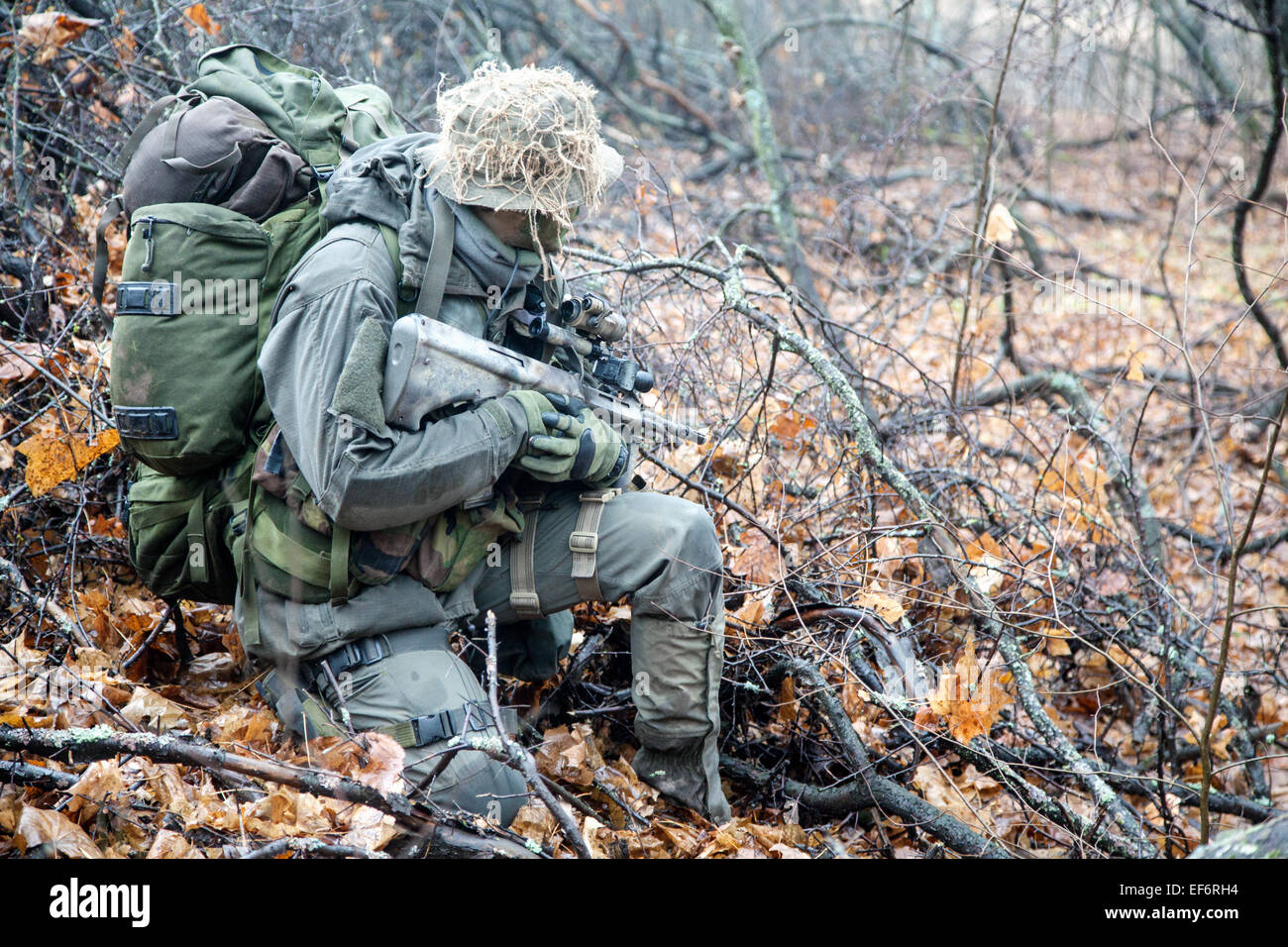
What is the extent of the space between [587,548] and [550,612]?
0.27 metres

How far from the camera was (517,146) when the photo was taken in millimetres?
2844

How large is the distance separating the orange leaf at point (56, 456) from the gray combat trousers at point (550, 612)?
95cm

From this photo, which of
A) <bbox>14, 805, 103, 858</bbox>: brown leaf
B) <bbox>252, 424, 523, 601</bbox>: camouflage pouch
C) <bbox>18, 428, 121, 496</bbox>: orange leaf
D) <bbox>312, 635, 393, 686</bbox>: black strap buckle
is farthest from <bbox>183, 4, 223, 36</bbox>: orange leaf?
<bbox>14, 805, 103, 858</bbox>: brown leaf

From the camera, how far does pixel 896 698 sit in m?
3.14

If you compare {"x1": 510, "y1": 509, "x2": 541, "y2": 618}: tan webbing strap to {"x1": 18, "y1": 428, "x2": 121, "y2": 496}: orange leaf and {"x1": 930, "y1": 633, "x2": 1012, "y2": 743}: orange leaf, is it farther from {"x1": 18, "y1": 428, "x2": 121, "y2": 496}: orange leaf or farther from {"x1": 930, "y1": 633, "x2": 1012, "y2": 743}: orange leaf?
{"x1": 18, "y1": 428, "x2": 121, "y2": 496}: orange leaf

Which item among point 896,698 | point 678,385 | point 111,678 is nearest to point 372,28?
point 678,385

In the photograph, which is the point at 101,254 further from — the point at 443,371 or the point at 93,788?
the point at 93,788

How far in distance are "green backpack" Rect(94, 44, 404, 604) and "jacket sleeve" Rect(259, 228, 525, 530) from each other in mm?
147

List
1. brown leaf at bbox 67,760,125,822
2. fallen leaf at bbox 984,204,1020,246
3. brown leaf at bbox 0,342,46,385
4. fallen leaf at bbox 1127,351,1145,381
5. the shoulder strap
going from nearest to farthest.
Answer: brown leaf at bbox 67,760,125,822 → the shoulder strap → brown leaf at bbox 0,342,46,385 → fallen leaf at bbox 984,204,1020,246 → fallen leaf at bbox 1127,351,1145,381

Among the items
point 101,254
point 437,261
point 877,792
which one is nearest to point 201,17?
point 101,254

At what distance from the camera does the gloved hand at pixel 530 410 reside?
9.55ft

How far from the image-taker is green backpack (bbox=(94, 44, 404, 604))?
2.71 m
